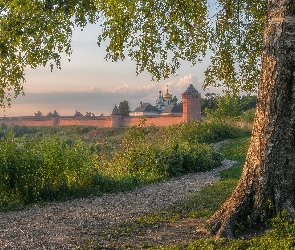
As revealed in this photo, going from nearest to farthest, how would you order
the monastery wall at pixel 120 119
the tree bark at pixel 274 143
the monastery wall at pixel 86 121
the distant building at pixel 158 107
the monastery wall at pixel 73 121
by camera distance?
1. the tree bark at pixel 274 143
2. the monastery wall at pixel 120 119
3. the monastery wall at pixel 73 121
4. the monastery wall at pixel 86 121
5. the distant building at pixel 158 107

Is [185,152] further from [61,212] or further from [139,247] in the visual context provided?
[139,247]

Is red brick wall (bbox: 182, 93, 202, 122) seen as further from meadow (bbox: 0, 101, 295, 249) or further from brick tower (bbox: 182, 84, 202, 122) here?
meadow (bbox: 0, 101, 295, 249)

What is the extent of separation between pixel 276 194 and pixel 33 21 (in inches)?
177

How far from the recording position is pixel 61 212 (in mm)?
7938

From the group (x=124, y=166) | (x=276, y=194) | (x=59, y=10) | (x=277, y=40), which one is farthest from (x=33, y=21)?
(x=124, y=166)

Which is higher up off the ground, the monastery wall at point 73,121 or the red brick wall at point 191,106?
the red brick wall at point 191,106

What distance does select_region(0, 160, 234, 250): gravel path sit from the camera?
6008mm

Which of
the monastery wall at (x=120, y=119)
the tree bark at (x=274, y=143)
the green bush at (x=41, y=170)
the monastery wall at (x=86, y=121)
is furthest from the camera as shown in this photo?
the monastery wall at (x=86, y=121)

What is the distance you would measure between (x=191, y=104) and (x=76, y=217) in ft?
149

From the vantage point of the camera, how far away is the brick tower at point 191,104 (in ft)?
169

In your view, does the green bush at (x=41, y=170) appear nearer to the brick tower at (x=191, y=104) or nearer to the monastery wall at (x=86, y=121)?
the brick tower at (x=191, y=104)

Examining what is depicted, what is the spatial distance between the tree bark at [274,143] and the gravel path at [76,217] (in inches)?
74.9

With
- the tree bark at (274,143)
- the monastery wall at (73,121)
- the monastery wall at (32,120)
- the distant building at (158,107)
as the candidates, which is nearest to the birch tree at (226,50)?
the tree bark at (274,143)

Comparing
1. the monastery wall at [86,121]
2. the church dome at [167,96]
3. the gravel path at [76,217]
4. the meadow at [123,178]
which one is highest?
the church dome at [167,96]
